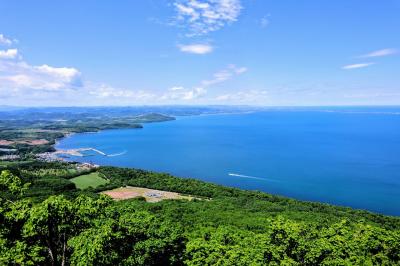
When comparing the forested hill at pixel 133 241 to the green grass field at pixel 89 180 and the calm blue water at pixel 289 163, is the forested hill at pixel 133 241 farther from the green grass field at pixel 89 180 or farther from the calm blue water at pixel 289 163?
the green grass field at pixel 89 180

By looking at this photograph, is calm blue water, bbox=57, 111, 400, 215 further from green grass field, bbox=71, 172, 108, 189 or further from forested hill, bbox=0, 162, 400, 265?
forested hill, bbox=0, 162, 400, 265

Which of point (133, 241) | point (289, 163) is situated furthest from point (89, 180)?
point (289, 163)

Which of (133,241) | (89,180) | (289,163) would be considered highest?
(133,241)

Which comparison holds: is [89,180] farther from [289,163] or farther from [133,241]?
[289,163]

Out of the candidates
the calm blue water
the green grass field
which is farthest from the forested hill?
the green grass field

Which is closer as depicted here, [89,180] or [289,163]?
[89,180]

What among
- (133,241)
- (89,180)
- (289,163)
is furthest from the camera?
(289,163)

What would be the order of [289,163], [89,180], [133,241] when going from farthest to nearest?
[289,163] → [89,180] → [133,241]

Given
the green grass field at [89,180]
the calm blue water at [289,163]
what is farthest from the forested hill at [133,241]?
the green grass field at [89,180]

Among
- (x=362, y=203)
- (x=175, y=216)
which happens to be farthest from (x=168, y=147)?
(x=175, y=216)
